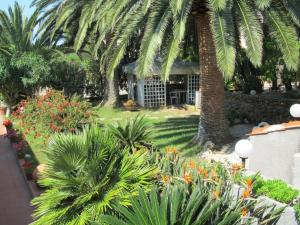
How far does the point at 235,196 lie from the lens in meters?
5.83

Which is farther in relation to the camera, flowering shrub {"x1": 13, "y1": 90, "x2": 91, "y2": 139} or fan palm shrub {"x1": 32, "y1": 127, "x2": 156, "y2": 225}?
flowering shrub {"x1": 13, "y1": 90, "x2": 91, "y2": 139}

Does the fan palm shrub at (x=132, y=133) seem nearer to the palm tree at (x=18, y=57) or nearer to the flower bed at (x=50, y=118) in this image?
the flower bed at (x=50, y=118)

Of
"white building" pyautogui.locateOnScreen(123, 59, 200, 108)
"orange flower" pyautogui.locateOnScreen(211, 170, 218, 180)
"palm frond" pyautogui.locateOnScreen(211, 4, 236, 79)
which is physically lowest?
"orange flower" pyautogui.locateOnScreen(211, 170, 218, 180)

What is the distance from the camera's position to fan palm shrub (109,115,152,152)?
881 cm

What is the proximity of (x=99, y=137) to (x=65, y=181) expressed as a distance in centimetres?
96

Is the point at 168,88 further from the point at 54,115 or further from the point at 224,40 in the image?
the point at 224,40

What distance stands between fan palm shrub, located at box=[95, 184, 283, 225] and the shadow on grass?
295 inches

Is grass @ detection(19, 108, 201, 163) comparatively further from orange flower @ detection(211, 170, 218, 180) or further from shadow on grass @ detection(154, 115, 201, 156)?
orange flower @ detection(211, 170, 218, 180)

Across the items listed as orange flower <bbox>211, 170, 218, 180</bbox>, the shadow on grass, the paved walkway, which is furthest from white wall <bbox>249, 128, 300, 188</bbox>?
the paved walkway

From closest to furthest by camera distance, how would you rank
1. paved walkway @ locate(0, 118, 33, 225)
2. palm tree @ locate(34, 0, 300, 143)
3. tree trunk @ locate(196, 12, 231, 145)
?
paved walkway @ locate(0, 118, 33, 225) → palm tree @ locate(34, 0, 300, 143) → tree trunk @ locate(196, 12, 231, 145)

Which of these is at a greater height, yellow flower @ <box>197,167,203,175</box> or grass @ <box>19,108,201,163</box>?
yellow flower @ <box>197,167,203,175</box>

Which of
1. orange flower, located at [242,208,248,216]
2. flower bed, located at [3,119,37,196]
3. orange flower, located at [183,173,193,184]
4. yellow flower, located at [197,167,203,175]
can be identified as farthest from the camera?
flower bed, located at [3,119,37,196]

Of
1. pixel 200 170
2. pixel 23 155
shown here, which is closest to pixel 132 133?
pixel 200 170

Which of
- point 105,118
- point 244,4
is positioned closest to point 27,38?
point 105,118
